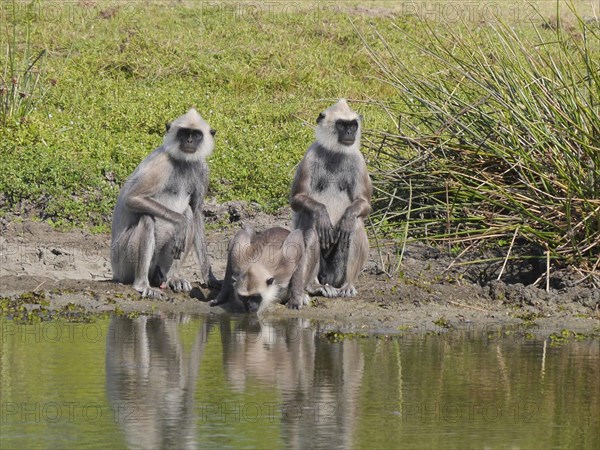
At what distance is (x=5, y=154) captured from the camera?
1316 cm

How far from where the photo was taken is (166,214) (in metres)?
10.1

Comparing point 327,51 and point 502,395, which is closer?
point 502,395

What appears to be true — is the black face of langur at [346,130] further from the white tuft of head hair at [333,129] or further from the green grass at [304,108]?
the green grass at [304,108]

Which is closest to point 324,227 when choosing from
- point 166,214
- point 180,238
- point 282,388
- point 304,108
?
point 180,238

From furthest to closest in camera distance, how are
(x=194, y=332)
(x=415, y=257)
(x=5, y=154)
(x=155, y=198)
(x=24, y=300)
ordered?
(x=5, y=154) → (x=415, y=257) → (x=155, y=198) → (x=24, y=300) → (x=194, y=332)

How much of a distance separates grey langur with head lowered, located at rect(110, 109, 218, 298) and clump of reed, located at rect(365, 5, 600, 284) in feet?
5.91

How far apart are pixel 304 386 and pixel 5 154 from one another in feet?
23.5

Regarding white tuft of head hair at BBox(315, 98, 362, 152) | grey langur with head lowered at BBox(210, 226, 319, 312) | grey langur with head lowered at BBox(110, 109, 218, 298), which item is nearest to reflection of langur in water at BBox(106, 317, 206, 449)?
grey langur with head lowered at BBox(210, 226, 319, 312)

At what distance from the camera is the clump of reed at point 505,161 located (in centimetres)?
1041

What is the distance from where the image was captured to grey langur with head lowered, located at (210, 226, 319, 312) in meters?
9.35

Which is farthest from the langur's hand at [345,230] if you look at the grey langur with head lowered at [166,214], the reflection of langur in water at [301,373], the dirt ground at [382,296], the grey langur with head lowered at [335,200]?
the reflection of langur in water at [301,373]

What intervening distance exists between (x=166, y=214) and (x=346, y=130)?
5.46 feet

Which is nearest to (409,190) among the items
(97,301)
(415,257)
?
(415,257)

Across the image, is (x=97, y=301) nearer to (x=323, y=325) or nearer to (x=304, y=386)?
(x=323, y=325)
